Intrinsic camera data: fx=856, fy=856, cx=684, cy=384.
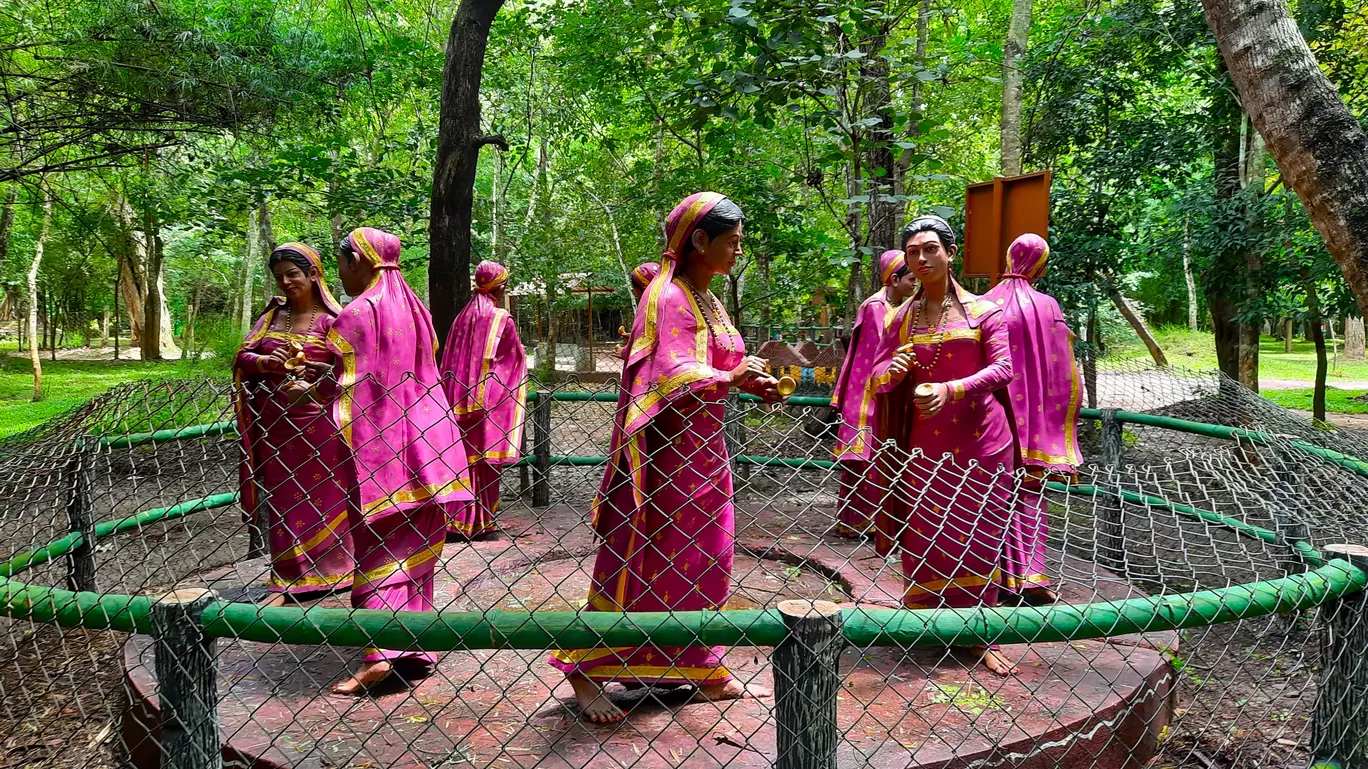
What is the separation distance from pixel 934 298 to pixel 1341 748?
2167 millimetres

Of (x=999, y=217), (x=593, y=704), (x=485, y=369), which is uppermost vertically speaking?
(x=999, y=217)

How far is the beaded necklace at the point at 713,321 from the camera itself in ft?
10.3

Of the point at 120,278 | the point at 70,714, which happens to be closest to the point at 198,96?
the point at 70,714

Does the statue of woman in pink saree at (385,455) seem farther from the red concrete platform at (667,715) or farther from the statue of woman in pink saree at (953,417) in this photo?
the statue of woman in pink saree at (953,417)

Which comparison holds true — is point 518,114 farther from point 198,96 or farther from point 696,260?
point 696,260

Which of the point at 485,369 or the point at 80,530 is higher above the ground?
the point at 485,369

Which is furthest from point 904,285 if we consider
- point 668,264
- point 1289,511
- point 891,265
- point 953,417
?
point 1289,511

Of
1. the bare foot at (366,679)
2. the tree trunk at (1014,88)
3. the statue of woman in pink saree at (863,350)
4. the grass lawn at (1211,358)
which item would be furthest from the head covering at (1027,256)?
the grass lawn at (1211,358)

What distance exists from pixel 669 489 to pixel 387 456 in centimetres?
126

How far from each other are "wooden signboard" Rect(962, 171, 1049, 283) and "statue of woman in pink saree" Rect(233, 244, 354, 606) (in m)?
3.56

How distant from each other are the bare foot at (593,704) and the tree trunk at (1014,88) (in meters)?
6.43

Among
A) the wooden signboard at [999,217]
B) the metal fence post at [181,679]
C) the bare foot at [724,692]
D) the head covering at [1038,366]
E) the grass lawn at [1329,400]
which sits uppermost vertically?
the wooden signboard at [999,217]

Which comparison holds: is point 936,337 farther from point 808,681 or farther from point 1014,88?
point 1014,88

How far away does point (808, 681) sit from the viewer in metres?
1.70
